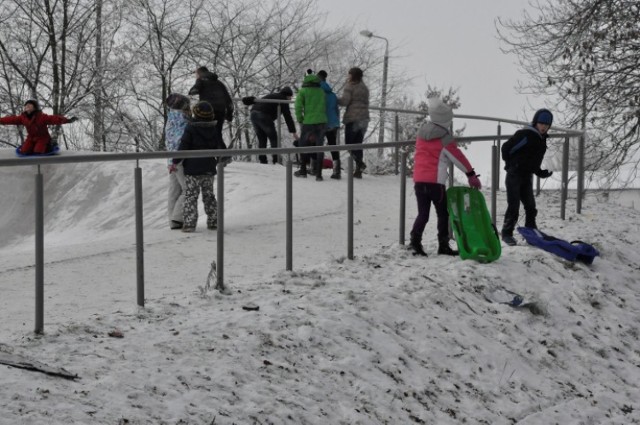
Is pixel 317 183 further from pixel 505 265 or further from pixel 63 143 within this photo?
pixel 63 143

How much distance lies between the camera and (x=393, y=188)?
15391 mm

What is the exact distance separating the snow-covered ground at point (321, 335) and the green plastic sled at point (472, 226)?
174 millimetres

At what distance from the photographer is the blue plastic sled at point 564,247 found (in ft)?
30.1

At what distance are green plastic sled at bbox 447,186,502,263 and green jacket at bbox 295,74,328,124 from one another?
5.67m

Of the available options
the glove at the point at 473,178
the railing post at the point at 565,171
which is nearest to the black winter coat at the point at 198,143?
the glove at the point at 473,178

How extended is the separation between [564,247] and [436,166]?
5.03 ft

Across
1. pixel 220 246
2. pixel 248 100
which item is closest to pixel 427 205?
pixel 220 246

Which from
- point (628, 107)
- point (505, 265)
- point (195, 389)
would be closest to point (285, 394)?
point (195, 389)

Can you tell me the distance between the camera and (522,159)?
9.51 metres

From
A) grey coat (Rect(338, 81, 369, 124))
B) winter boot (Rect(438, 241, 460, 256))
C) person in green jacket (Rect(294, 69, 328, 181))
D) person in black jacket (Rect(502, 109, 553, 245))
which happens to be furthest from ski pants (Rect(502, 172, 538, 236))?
grey coat (Rect(338, 81, 369, 124))

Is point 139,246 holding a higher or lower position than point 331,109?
lower

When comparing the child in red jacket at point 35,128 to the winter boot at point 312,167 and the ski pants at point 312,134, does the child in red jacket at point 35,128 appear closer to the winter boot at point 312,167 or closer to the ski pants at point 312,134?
the ski pants at point 312,134

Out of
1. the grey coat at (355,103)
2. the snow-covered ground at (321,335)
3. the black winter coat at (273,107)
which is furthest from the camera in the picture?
the black winter coat at (273,107)

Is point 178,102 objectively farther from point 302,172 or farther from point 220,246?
point 302,172
